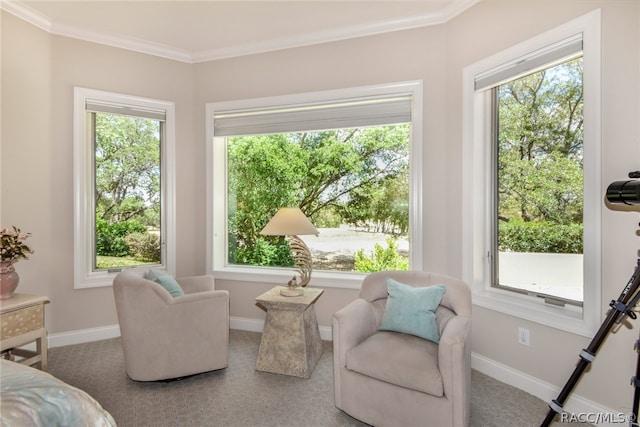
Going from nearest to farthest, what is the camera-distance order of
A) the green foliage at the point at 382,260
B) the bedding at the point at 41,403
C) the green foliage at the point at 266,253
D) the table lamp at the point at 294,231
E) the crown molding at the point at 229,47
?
the bedding at the point at 41,403
the table lamp at the point at 294,231
the crown molding at the point at 229,47
the green foliage at the point at 382,260
the green foliage at the point at 266,253

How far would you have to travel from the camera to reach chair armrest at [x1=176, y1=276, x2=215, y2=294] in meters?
2.91

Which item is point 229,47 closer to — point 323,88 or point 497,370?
point 323,88

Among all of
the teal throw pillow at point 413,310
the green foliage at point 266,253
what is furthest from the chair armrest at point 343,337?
the green foliage at point 266,253

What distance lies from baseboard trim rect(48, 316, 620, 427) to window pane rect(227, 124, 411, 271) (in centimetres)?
69

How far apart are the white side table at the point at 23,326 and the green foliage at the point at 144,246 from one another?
1.08 metres

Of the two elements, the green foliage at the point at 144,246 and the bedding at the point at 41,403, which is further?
the green foliage at the point at 144,246

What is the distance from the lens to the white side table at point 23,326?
7.48 ft

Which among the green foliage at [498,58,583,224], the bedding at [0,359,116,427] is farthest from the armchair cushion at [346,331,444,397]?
the green foliage at [498,58,583,224]

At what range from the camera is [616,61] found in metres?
1.90

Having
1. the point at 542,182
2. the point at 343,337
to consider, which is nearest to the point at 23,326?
the point at 343,337

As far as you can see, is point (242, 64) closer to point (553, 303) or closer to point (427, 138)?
point (427, 138)

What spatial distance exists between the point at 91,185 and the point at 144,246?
803 millimetres

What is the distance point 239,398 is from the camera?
88.1 inches

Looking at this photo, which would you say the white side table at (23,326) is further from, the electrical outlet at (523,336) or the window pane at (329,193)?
the electrical outlet at (523,336)
